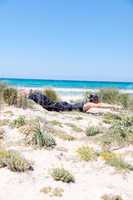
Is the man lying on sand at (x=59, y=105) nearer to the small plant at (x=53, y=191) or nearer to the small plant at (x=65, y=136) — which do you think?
the small plant at (x=65, y=136)

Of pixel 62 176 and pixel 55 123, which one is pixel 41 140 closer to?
pixel 62 176

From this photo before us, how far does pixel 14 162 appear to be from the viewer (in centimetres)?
656

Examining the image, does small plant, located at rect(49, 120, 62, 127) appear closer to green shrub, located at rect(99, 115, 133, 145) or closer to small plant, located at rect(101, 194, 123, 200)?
green shrub, located at rect(99, 115, 133, 145)

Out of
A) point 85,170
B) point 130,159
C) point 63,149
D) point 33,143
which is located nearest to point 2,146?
point 33,143

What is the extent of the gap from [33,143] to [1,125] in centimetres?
182

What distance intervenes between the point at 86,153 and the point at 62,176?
63.5 inches

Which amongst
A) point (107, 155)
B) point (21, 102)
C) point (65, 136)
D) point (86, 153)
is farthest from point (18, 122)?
point (21, 102)

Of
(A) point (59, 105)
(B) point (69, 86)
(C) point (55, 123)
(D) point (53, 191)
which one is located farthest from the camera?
(B) point (69, 86)

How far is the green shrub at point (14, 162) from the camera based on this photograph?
652cm

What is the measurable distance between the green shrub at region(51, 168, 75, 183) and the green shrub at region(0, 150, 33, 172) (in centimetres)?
55

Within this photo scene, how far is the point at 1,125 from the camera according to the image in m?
9.77

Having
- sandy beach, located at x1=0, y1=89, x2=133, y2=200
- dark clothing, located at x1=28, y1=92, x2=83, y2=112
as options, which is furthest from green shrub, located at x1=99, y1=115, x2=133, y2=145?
dark clothing, located at x1=28, y1=92, x2=83, y2=112

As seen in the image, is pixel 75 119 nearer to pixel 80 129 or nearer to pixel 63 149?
pixel 80 129

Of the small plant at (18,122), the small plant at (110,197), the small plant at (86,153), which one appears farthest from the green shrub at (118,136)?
the small plant at (110,197)
